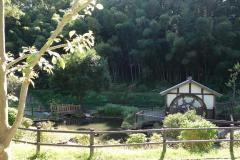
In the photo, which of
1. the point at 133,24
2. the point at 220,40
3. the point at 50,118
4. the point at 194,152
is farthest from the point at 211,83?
the point at 194,152

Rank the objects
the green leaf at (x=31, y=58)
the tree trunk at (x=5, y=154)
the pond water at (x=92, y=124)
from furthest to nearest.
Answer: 1. the pond water at (x=92, y=124)
2. the tree trunk at (x=5, y=154)
3. the green leaf at (x=31, y=58)

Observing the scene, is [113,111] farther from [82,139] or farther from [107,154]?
[107,154]

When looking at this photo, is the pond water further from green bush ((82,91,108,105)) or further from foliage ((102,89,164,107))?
foliage ((102,89,164,107))

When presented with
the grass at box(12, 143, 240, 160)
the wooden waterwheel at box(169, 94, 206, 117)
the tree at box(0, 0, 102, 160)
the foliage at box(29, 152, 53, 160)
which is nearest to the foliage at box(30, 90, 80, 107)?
the wooden waterwheel at box(169, 94, 206, 117)

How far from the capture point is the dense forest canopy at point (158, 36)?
3522 centimetres

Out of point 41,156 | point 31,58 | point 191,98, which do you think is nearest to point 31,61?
point 31,58

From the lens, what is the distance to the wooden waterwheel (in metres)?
23.0

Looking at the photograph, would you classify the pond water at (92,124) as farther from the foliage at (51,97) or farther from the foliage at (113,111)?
the foliage at (51,97)

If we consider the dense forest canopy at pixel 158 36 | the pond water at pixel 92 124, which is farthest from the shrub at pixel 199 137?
the dense forest canopy at pixel 158 36

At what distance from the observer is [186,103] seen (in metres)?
23.3

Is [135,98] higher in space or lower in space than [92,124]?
higher

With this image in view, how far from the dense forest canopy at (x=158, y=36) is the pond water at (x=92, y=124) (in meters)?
11.7

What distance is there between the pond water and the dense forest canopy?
38.3 ft

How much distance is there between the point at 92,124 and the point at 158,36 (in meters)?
16.5
